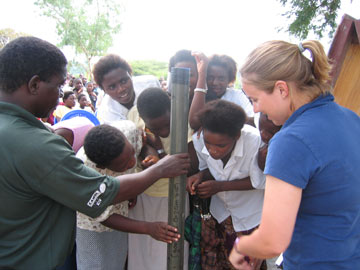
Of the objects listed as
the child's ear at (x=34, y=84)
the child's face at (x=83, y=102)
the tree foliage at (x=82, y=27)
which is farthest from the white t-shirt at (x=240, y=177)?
the tree foliage at (x=82, y=27)

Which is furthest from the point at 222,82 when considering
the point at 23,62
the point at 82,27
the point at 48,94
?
the point at 82,27

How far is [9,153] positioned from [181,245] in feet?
3.65

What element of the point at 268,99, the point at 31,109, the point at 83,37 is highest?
the point at 268,99

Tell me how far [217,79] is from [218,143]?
2.90 ft

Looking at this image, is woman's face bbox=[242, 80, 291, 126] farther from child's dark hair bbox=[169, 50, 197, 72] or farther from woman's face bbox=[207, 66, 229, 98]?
child's dark hair bbox=[169, 50, 197, 72]

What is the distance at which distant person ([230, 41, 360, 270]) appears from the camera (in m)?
1.06

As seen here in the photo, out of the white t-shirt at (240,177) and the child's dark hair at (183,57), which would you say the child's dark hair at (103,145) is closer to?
the white t-shirt at (240,177)

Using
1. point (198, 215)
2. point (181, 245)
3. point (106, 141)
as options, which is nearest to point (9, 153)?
point (106, 141)

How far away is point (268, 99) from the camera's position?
1279 millimetres

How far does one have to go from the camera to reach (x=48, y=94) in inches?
54.8

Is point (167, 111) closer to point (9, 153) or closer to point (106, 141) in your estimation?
point (106, 141)

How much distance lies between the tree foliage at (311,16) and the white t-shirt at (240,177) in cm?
688

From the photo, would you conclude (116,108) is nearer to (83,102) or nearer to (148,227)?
(148,227)

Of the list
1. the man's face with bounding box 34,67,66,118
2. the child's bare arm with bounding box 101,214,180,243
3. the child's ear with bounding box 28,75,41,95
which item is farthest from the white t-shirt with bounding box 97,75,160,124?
the child's ear with bounding box 28,75,41,95
